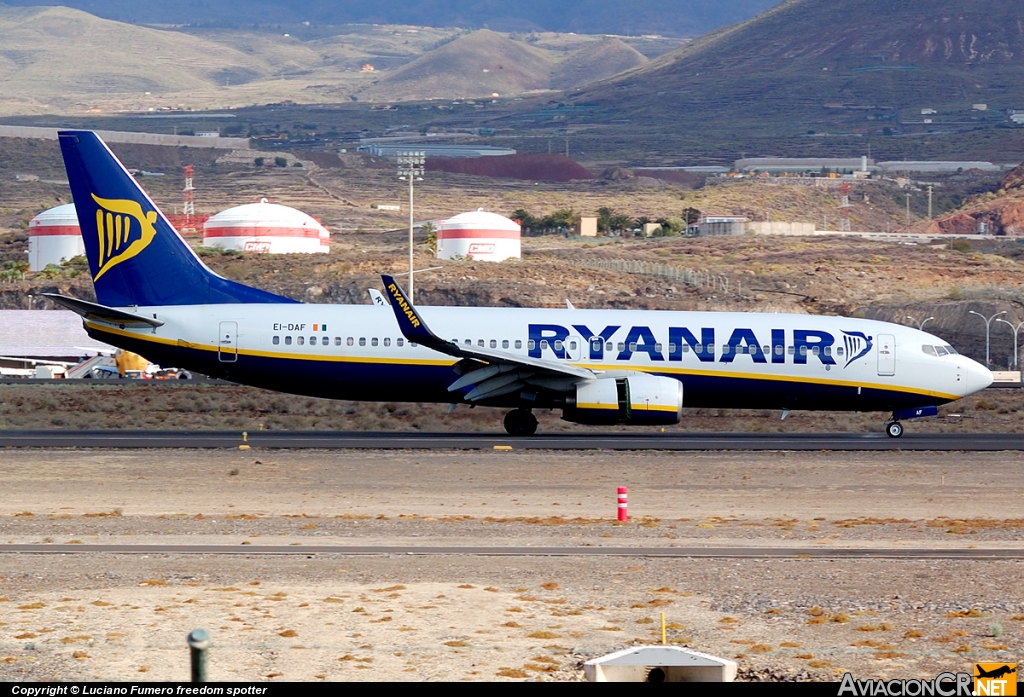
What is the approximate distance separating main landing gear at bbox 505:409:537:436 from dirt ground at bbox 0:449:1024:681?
7.47m

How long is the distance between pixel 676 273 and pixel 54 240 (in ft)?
157

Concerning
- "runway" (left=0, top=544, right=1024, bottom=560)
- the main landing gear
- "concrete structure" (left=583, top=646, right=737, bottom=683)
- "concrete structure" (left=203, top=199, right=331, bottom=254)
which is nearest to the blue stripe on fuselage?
the main landing gear

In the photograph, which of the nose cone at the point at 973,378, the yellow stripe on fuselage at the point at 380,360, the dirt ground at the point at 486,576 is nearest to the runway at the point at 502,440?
the nose cone at the point at 973,378

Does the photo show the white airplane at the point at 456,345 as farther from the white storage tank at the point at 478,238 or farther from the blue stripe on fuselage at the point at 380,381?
the white storage tank at the point at 478,238

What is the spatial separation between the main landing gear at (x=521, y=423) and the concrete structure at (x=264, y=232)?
71.8 meters

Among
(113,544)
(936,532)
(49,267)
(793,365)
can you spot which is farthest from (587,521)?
(49,267)

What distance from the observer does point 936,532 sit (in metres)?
21.3

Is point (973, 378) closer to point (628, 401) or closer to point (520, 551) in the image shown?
point (628, 401)

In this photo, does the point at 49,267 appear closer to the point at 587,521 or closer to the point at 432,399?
the point at 432,399

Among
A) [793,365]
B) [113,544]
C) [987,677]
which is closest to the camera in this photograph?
[987,677]

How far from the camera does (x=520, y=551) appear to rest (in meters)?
19.2

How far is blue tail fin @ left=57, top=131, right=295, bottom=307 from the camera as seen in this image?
121 feet

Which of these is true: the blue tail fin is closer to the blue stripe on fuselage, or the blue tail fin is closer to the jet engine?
the blue stripe on fuselage

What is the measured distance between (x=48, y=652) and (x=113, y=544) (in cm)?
645
